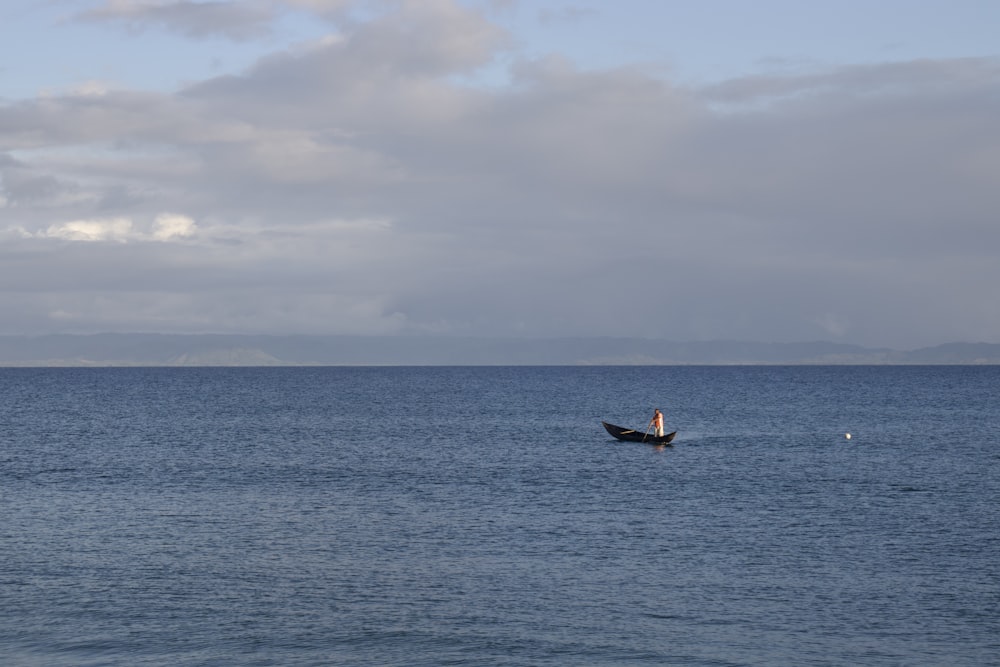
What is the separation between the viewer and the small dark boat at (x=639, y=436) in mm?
99875

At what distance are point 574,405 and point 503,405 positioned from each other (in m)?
12.3

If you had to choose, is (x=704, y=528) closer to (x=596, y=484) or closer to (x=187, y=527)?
(x=596, y=484)

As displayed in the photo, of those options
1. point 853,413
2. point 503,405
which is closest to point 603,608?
point 853,413

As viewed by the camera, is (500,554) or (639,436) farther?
(639,436)

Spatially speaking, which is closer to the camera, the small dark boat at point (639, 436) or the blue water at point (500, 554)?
the blue water at point (500, 554)

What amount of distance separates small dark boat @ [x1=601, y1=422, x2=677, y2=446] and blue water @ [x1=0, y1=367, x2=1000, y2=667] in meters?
3.87

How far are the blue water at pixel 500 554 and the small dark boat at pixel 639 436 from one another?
12.7 ft

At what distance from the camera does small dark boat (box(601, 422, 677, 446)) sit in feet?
328

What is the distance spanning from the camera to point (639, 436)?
102812mm

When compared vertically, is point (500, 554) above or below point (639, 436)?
below

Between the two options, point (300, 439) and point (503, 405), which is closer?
point (300, 439)

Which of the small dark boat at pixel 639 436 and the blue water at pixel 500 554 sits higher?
the small dark boat at pixel 639 436

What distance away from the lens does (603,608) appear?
40.6 meters

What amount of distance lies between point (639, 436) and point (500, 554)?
5512 cm
